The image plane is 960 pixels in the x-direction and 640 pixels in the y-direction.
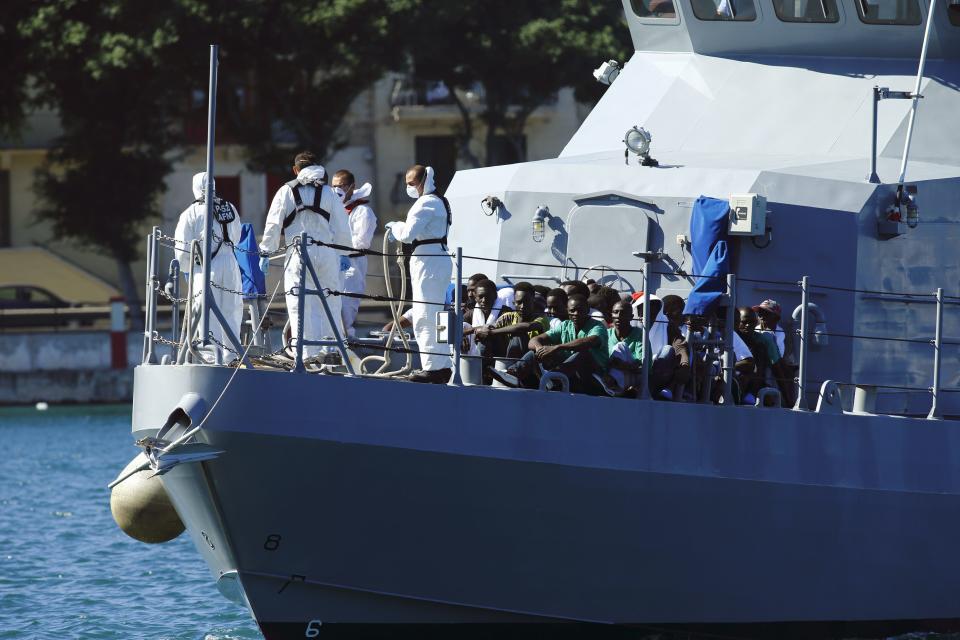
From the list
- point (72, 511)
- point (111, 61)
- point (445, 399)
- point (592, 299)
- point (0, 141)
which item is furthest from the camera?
point (0, 141)

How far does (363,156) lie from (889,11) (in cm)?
3199

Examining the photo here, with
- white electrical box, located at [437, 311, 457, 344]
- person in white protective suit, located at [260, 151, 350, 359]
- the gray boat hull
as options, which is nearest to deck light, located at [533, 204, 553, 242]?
person in white protective suit, located at [260, 151, 350, 359]

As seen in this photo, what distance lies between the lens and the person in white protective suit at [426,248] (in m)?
11.8

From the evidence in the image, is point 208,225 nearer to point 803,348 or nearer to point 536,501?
point 536,501

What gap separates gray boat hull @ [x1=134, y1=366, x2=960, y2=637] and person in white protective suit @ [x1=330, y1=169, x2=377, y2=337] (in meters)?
1.99

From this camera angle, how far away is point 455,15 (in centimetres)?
3628

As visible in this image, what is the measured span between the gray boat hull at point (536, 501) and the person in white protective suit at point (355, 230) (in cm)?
199

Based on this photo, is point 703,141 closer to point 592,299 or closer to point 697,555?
point 592,299

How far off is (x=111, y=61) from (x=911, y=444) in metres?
25.4

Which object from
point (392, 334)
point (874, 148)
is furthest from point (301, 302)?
point (874, 148)

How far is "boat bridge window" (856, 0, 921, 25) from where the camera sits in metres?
12.5

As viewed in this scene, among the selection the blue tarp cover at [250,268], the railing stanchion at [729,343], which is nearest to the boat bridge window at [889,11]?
the railing stanchion at [729,343]

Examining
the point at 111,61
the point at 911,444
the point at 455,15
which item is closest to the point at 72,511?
the point at 911,444

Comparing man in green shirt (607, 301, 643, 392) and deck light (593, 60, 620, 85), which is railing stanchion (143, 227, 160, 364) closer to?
man in green shirt (607, 301, 643, 392)
